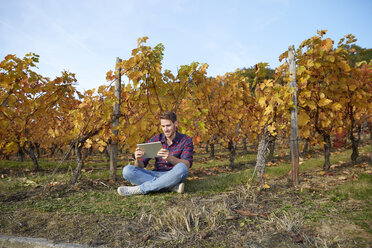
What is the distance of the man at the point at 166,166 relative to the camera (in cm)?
295

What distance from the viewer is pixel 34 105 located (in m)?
3.73

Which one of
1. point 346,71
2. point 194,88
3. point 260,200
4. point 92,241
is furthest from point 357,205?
point 194,88

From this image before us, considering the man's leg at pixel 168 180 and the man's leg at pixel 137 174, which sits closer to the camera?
the man's leg at pixel 168 180

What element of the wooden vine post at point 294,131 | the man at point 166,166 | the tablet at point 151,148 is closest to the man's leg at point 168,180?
the man at point 166,166

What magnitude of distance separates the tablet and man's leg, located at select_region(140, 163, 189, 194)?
13.1 inches

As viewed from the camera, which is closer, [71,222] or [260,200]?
[71,222]

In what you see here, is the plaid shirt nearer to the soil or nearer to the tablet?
the tablet

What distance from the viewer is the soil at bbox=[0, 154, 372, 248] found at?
1632 millimetres

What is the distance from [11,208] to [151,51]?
99.9 inches

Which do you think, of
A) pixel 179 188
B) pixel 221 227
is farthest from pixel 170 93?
pixel 221 227

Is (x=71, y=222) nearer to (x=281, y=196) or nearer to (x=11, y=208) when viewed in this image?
(x=11, y=208)

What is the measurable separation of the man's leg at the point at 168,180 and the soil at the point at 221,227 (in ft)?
1.36

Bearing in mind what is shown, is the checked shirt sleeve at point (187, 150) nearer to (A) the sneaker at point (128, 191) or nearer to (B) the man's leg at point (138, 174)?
(B) the man's leg at point (138, 174)

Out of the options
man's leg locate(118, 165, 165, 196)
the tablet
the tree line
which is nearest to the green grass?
the tree line
